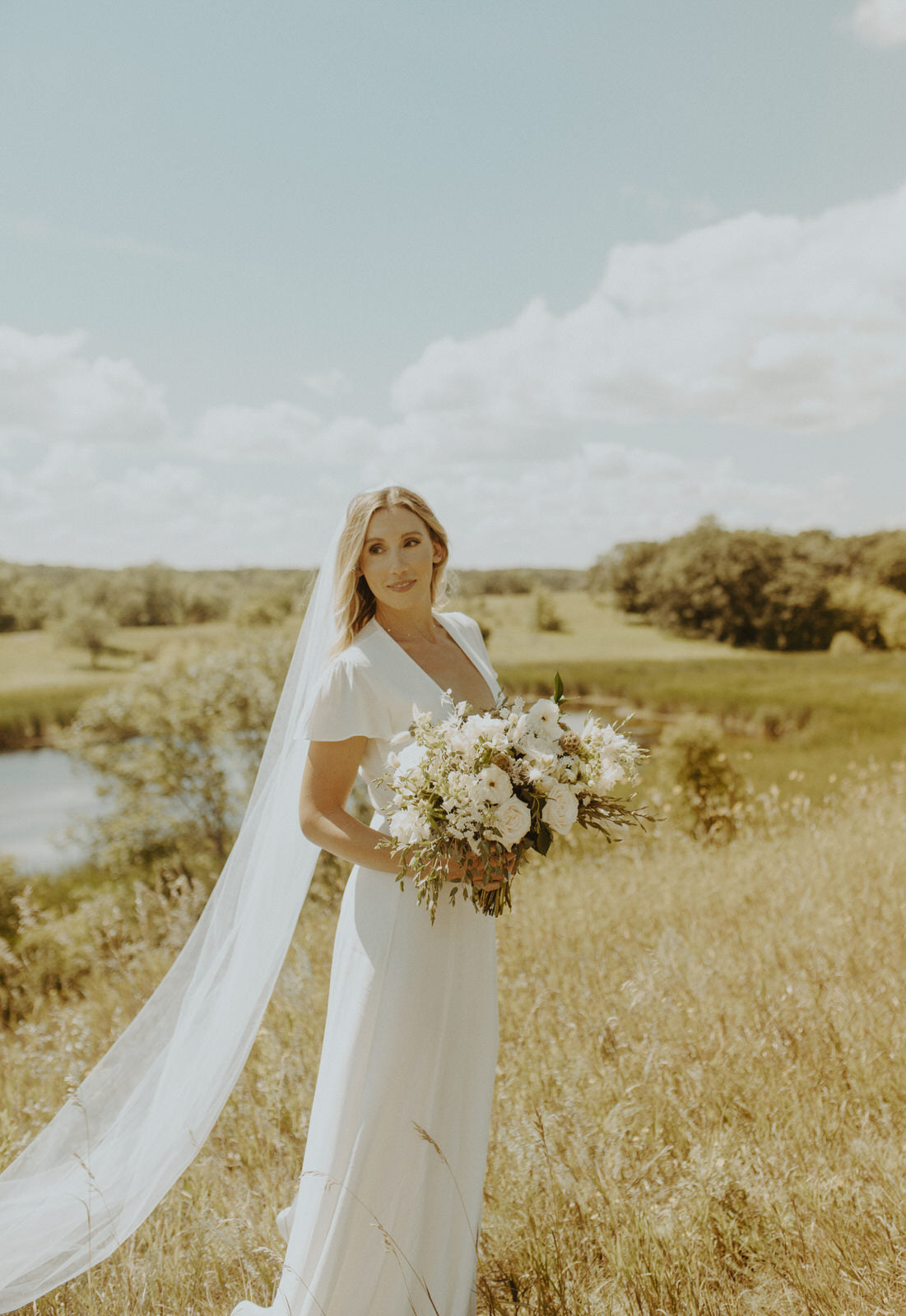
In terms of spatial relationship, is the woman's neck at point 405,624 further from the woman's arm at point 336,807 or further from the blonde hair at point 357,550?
the woman's arm at point 336,807

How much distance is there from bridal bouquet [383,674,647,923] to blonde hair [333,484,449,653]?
71 cm

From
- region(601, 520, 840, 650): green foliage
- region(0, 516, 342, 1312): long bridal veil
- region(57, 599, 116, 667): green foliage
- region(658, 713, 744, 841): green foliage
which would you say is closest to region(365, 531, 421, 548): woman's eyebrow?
region(0, 516, 342, 1312): long bridal veil

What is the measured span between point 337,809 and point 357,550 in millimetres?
810

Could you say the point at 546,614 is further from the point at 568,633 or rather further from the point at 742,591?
the point at 742,591

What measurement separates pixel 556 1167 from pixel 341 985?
1329 millimetres

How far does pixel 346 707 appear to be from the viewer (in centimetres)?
247

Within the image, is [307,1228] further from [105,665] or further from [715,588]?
[105,665]

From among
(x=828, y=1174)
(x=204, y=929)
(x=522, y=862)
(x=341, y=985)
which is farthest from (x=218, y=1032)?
(x=828, y=1174)

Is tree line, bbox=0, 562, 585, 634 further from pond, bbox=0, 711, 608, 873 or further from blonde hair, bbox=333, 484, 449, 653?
blonde hair, bbox=333, 484, 449, 653

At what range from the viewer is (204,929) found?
300 centimetres

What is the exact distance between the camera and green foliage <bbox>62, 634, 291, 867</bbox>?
47.1 feet

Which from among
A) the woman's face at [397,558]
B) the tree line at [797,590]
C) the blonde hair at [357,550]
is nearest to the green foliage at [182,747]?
the tree line at [797,590]

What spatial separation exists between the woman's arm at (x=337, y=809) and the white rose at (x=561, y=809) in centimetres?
45

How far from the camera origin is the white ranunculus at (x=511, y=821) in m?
2.01
